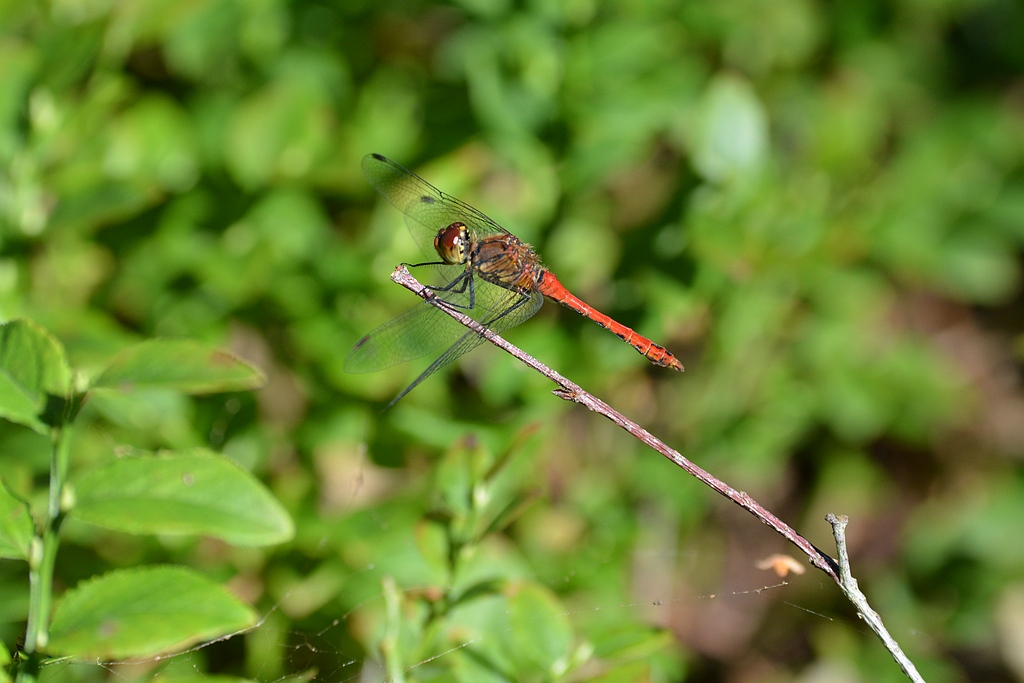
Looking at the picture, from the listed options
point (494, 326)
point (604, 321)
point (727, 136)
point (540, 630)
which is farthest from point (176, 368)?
point (727, 136)

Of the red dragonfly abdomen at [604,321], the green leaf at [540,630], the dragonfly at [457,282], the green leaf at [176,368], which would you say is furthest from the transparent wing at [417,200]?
the green leaf at [540,630]

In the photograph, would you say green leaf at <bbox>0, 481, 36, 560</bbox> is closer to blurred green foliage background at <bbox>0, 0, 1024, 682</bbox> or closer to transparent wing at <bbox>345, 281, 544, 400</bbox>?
blurred green foliage background at <bbox>0, 0, 1024, 682</bbox>

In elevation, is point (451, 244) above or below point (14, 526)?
below

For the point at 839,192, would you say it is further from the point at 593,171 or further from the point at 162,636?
the point at 162,636

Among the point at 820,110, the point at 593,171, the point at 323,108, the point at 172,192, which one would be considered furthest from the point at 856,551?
the point at 172,192

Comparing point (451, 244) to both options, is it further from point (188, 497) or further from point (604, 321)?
point (188, 497)

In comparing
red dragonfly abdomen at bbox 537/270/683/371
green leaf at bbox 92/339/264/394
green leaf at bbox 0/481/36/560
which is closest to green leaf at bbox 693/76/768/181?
red dragonfly abdomen at bbox 537/270/683/371

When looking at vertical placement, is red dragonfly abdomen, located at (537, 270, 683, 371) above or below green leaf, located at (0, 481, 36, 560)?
below
